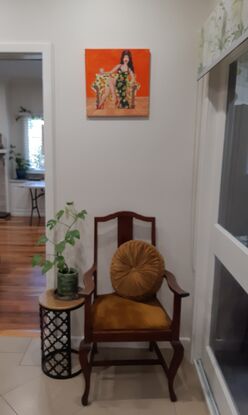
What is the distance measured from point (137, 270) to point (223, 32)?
4.58ft

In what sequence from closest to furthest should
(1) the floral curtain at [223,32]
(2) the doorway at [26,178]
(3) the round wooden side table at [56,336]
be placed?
1. (1) the floral curtain at [223,32]
2. (3) the round wooden side table at [56,336]
3. (2) the doorway at [26,178]

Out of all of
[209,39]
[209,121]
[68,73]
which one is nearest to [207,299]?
[209,121]

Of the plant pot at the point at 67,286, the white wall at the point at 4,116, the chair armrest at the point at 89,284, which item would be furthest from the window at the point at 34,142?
the chair armrest at the point at 89,284

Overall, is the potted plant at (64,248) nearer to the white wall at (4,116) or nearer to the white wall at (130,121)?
the white wall at (130,121)

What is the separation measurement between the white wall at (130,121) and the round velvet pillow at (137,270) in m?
0.22

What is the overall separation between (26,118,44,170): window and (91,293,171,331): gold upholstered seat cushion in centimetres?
505

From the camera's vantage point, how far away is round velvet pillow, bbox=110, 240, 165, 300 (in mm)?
2057

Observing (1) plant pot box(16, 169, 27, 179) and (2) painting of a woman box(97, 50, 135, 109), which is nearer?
(2) painting of a woman box(97, 50, 135, 109)

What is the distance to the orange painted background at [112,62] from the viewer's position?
2.06 metres

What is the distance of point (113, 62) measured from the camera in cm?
207

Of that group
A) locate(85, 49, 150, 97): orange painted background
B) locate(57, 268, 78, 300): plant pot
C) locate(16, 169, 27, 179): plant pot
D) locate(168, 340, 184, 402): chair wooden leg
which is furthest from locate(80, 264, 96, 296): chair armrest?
locate(16, 169, 27, 179): plant pot

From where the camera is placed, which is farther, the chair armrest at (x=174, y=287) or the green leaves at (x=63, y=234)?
the green leaves at (x=63, y=234)

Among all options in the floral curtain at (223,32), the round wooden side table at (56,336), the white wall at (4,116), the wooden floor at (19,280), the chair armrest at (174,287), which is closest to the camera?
the floral curtain at (223,32)

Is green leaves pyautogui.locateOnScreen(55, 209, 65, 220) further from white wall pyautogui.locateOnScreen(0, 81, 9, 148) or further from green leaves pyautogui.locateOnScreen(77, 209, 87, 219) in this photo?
white wall pyautogui.locateOnScreen(0, 81, 9, 148)
